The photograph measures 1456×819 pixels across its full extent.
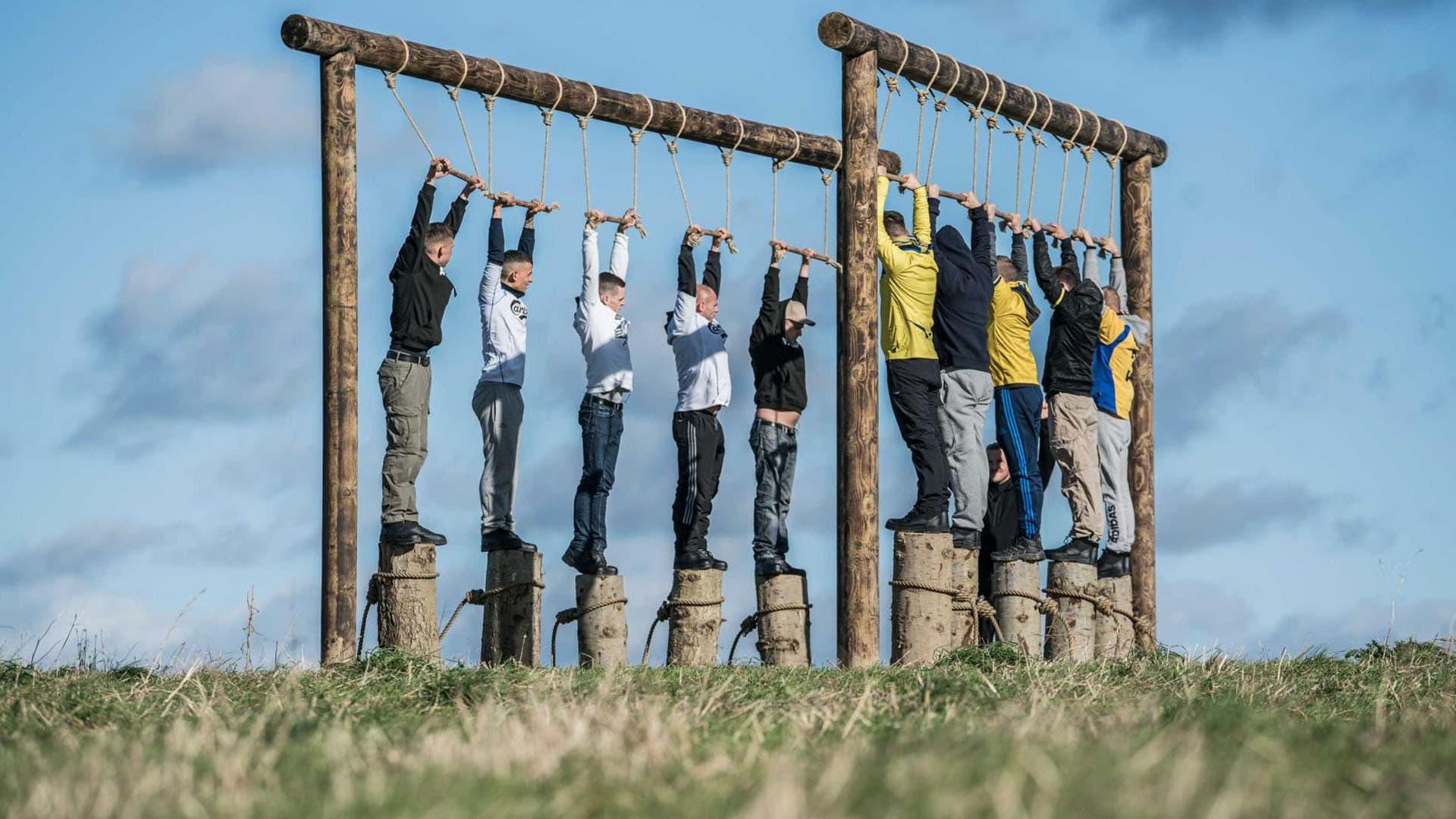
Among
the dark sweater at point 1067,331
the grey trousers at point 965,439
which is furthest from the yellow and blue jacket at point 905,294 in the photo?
the dark sweater at point 1067,331

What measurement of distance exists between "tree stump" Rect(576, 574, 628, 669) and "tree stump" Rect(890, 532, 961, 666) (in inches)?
77.7

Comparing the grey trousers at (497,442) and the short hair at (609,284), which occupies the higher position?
the short hair at (609,284)

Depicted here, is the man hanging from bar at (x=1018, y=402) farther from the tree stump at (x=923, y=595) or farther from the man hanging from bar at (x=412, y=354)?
the man hanging from bar at (x=412, y=354)

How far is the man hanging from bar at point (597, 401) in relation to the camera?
12250mm

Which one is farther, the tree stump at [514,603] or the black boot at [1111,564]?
the black boot at [1111,564]

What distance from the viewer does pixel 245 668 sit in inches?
387

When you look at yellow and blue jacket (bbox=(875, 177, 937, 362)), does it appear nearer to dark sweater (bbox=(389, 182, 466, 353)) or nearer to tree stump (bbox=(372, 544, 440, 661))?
dark sweater (bbox=(389, 182, 466, 353))

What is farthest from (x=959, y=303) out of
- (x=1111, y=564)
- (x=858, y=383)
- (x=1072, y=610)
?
(x=1111, y=564)

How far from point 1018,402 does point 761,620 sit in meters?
2.48

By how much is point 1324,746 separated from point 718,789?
202 cm

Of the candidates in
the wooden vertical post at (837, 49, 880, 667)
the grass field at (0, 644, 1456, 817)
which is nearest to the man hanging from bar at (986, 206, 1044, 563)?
the wooden vertical post at (837, 49, 880, 667)

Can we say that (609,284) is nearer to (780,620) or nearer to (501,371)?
(501,371)

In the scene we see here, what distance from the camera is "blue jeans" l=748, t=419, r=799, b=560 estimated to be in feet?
42.0

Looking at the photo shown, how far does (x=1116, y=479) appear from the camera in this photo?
14.4 metres
